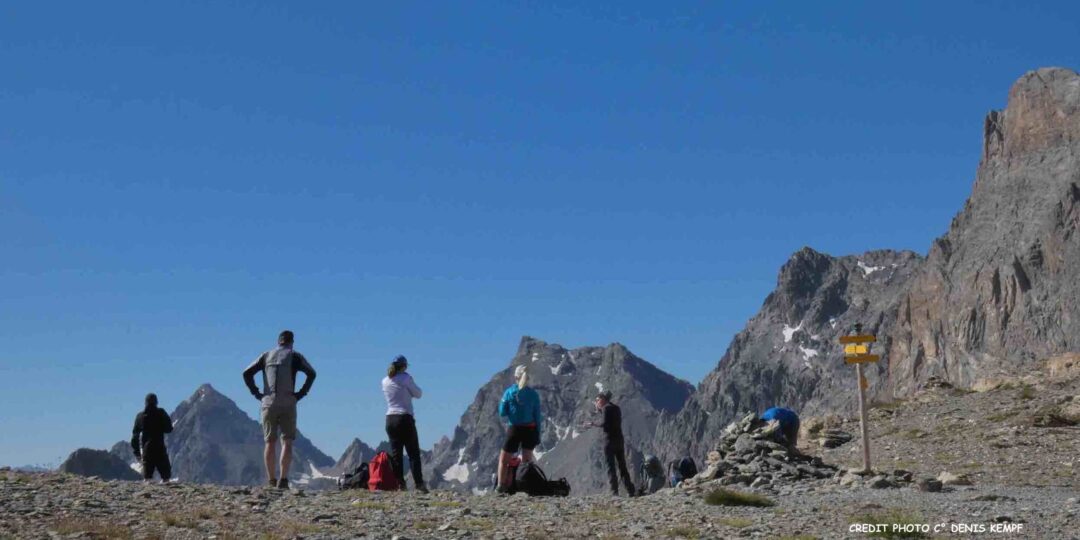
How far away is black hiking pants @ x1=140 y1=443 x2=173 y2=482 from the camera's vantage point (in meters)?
26.1

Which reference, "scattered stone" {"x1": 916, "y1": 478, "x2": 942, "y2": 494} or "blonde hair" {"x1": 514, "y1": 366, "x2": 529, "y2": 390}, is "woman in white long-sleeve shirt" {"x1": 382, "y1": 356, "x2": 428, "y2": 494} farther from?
"scattered stone" {"x1": 916, "y1": 478, "x2": 942, "y2": 494}

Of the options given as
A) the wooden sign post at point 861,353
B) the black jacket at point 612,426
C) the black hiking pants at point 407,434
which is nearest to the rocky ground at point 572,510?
the black hiking pants at point 407,434

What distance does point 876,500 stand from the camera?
67.5ft

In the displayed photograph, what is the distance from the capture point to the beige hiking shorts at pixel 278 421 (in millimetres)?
21141

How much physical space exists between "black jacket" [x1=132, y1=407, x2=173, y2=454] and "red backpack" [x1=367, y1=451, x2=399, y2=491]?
227 inches

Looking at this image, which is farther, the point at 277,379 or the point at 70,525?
the point at 277,379

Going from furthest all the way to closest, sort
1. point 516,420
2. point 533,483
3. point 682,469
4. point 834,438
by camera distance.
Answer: point 834,438, point 682,469, point 516,420, point 533,483

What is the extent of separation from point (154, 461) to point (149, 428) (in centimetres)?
81

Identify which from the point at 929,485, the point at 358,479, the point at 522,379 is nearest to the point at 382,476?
the point at 358,479

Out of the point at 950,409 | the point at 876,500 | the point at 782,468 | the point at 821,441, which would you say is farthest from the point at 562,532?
the point at 950,409

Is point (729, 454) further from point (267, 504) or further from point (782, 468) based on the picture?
point (267, 504)

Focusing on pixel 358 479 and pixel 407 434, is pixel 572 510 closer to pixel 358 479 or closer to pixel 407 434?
pixel 407 434

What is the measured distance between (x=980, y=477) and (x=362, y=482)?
15391mm

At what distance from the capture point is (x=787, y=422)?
1196 inches
